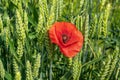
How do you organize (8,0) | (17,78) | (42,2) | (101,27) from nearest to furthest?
(17,78) < (42,2) < (101,27) < (8,0)

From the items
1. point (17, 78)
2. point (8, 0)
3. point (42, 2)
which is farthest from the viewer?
point (8, 0)

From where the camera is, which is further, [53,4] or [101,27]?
[101,27]

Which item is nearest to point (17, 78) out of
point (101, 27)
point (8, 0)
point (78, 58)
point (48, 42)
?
point (48, 42)

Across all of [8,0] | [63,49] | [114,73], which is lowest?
[114,73]

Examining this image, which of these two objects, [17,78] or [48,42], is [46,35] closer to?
[48,42]
